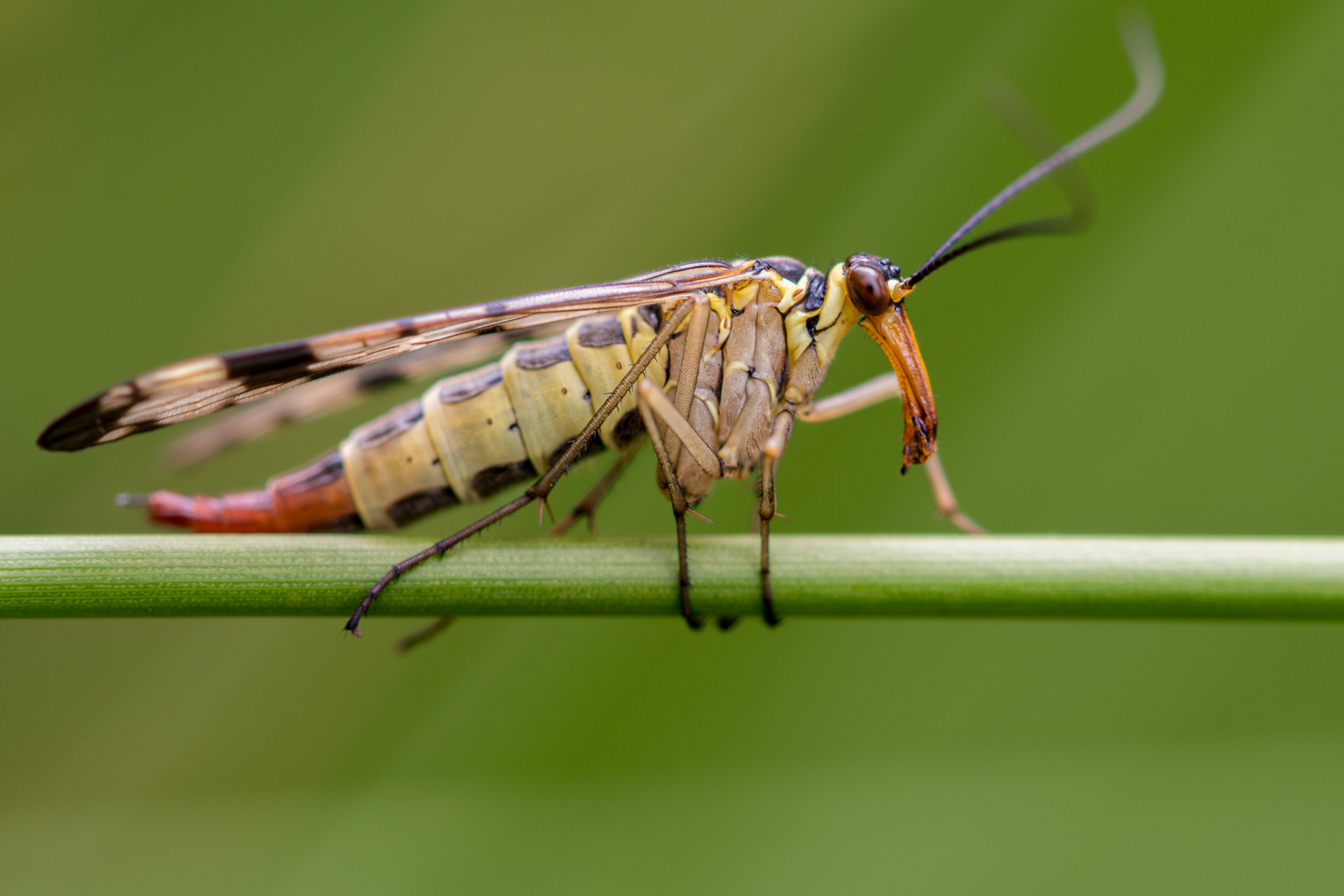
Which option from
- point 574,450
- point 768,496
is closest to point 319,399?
point 574,450

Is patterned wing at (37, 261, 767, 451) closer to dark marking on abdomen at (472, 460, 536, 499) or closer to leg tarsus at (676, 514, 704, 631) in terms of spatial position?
dark marking on abdomen at (472, 460, 536, 499)

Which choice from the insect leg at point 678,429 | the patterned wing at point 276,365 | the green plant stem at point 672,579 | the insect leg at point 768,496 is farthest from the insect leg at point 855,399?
the green plant stem at point 672,579

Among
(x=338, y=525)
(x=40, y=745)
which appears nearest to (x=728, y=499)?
(x=338, y=525)

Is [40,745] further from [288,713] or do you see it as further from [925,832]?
[925,832]

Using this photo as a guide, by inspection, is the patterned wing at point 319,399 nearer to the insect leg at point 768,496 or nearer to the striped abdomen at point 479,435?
the striped abdomen at point 479,435

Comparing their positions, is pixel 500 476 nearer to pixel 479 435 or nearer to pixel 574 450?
pixel 479 435

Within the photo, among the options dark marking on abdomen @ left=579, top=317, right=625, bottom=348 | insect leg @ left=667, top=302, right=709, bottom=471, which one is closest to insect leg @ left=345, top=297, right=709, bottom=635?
insect leg @ left=667, top=302, right=709, bottom=471
